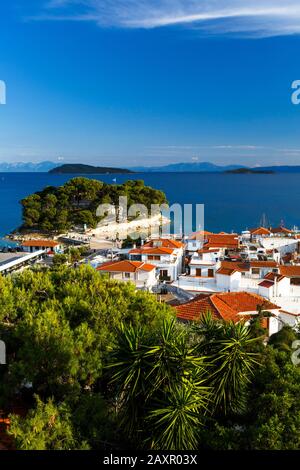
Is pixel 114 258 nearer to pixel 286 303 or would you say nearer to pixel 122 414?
pixel 286 303

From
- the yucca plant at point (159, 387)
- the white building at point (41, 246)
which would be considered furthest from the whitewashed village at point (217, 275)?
the yucca plant at point (159, 387)

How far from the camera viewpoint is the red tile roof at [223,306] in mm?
15125

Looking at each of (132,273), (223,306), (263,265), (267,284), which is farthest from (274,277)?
(132,273)

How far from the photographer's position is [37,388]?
787cm

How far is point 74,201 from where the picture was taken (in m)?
59.2

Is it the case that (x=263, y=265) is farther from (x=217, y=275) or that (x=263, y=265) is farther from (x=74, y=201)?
(x=74, y=201)

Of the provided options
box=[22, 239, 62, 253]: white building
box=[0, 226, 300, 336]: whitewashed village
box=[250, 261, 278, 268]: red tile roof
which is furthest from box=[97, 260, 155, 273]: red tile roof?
box=[22, 239, 62, 253]: white building

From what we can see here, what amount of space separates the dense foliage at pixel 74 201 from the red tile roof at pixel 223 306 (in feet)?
120

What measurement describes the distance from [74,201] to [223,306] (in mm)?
45559

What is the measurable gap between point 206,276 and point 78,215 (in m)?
32.6

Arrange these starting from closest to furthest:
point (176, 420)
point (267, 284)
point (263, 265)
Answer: point (176, 420), point (267, 284), point (263, 265)

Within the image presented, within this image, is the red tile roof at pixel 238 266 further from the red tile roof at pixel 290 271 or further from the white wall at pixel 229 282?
the white wall at pixel 229 282
